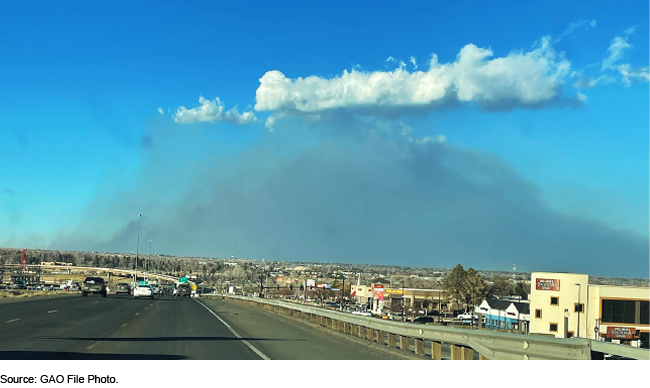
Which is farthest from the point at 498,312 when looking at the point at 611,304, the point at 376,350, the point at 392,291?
the point at 376,350

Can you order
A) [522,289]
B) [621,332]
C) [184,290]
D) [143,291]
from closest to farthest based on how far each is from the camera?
[621,332], [143,291], [184,290], [522,289]

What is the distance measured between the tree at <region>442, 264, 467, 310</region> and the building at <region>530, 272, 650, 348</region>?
3394 cm

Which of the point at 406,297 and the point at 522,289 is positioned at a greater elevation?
the point at 522,289

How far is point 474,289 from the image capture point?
102 m

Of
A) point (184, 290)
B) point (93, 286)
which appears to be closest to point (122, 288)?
point (93, 286)

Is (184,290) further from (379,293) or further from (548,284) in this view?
(548,284)

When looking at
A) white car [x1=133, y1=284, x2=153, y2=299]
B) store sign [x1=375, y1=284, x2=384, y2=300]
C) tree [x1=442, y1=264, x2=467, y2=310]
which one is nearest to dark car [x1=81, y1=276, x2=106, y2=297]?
white car [x1=133, y1=284, x2=153, y2=299]

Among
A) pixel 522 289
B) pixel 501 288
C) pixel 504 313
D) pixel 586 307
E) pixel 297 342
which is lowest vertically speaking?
pixel 504 313

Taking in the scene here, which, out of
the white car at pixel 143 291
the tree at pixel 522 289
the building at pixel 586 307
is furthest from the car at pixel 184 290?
the tree at pixel 522 289

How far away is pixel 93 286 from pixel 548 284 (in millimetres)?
49119

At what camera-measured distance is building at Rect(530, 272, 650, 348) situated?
62.1m

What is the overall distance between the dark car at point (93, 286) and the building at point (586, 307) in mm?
45444

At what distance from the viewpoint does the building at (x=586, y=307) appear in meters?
62.1
